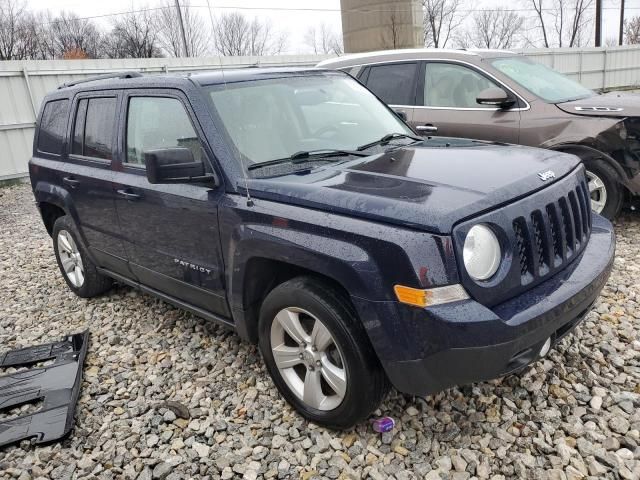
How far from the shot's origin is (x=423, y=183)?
252cm

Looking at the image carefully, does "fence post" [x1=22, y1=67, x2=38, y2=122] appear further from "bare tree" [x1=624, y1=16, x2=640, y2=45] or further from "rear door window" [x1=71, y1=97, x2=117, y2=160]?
"bare tree" [x1=624, y1=16, x2=640, y2=45]

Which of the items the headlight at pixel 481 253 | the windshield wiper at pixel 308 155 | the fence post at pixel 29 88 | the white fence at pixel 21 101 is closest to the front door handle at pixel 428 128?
the windshield wiper at pixel 308 155

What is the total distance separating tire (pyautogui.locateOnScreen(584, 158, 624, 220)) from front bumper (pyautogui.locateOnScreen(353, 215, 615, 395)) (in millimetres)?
3129

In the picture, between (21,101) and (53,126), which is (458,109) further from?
(21,101)

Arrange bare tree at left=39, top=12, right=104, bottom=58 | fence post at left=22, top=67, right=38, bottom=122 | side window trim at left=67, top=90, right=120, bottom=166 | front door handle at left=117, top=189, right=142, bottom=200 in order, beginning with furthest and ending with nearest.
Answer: bare tree at left=39, top=12, right=104, bottom=58, fence post at left=22, top=67, right=38, bottom=122, side window trim at left=67, top=90, right=120, bottom=166, front door handle at left=117, top=189, right=142, bottom=200

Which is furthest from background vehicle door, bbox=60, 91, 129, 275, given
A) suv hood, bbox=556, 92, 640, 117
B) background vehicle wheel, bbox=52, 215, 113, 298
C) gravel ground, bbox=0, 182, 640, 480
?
suv hood, bbox=556, 92, 640, 117

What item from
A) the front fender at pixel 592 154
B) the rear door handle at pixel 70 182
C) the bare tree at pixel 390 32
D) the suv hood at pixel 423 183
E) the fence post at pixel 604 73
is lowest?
the fence post at pixel 604 73

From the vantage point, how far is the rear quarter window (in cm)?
451

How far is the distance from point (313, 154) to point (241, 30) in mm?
48860

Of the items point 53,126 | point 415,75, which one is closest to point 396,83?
point 415,75

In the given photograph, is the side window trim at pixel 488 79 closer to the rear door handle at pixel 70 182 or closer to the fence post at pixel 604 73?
the rear door handle at pixel 70 182

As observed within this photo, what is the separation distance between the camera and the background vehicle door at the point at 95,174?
388 centimetres

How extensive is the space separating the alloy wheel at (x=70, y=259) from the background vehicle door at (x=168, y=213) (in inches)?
45.7

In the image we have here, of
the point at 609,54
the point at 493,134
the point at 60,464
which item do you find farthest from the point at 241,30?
the point at 60,464
